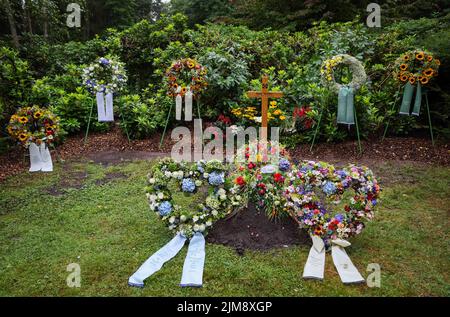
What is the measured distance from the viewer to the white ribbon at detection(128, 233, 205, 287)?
3.53 m

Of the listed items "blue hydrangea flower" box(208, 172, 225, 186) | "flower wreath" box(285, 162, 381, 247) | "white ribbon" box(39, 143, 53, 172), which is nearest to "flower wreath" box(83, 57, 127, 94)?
"white ribbon" box(39, 143, 53, 172)

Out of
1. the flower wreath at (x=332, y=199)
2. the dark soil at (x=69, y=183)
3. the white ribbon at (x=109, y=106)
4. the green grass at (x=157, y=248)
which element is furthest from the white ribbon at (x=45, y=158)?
the flower wreath at (x=332, y=199)

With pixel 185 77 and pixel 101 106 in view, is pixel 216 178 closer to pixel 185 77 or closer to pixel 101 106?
pixel 185 77

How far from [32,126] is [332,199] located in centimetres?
548

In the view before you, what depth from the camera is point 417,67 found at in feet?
22.6

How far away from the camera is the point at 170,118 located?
858cm

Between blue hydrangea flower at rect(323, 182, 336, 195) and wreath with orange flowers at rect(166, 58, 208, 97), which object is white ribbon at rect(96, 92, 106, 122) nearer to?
wreath with orange flowers at rect(166, 58, 208, 97)

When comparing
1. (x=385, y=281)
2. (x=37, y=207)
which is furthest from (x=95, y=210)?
(x=385, y=281)

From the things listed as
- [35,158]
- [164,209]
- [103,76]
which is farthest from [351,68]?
[35,158]

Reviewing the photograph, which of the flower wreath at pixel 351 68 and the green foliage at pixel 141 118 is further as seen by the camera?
the green foliage at pixel 141 118

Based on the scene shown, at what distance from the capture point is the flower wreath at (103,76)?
309 inches

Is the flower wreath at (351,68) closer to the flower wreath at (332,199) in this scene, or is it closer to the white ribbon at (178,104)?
the white ribbon at (178,104)

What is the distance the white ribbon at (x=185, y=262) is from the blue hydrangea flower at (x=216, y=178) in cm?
60
